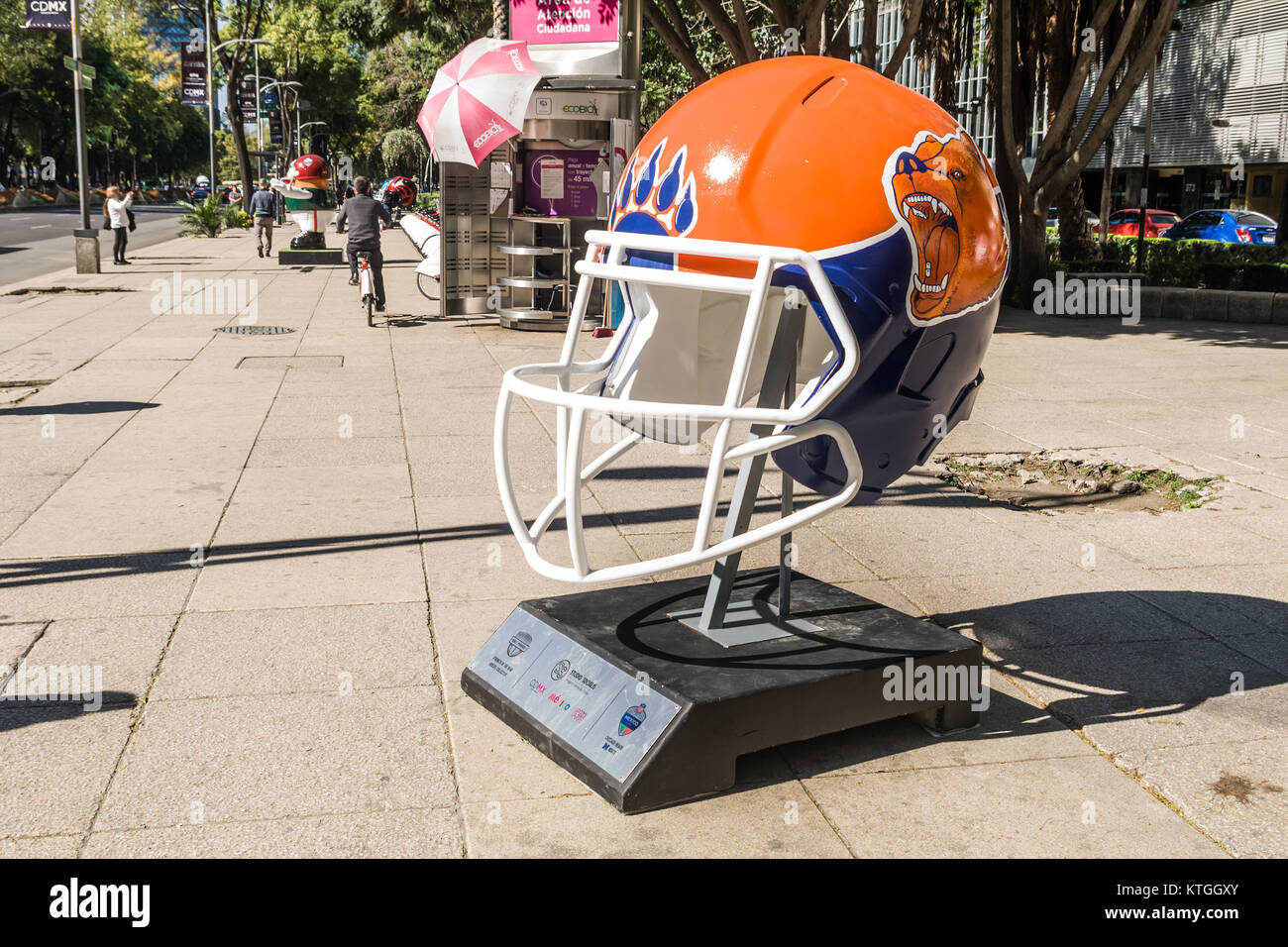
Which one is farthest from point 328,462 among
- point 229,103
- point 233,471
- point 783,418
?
point 229,103

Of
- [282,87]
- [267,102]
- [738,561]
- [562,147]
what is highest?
[282,87]

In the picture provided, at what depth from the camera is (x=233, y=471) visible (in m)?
8.25

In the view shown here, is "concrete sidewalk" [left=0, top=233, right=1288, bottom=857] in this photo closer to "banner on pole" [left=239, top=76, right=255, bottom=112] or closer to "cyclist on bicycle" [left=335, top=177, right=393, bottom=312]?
"cyclist on bicycle" [left=335, top=177, right=393, bottom=312]

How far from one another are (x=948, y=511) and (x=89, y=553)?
4.98 m

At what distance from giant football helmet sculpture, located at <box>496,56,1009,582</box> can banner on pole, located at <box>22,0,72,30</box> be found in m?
22.9

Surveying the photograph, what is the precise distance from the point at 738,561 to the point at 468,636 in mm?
1451

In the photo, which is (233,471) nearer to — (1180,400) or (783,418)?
(783,418)

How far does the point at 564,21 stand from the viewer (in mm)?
16422

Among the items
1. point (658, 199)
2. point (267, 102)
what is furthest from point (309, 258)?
point (267, 102)

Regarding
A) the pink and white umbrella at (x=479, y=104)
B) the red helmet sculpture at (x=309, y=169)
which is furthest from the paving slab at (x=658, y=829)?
the red helmet sculpture at (x=309, y=169)

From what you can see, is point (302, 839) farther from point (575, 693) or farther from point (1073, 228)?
point (1073, 228)

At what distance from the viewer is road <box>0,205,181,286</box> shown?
1073 inches
